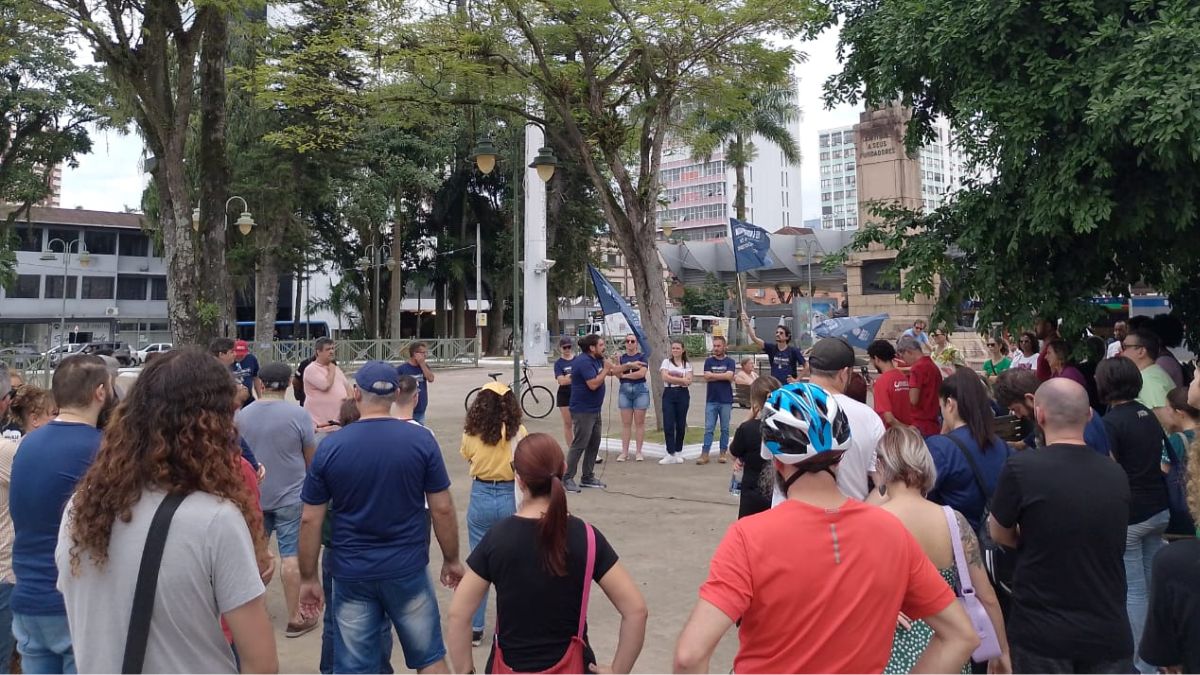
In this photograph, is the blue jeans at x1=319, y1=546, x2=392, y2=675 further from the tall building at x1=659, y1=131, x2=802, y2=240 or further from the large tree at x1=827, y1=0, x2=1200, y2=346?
the tall building at x1=659, y1=131, x2=802, y2=240

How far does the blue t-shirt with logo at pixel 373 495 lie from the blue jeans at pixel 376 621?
0.19 feet

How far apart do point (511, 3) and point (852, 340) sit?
9.97 meters

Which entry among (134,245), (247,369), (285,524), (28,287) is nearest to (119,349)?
(28,287)

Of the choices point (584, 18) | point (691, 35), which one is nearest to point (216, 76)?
point (584, 18)

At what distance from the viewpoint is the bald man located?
286cm

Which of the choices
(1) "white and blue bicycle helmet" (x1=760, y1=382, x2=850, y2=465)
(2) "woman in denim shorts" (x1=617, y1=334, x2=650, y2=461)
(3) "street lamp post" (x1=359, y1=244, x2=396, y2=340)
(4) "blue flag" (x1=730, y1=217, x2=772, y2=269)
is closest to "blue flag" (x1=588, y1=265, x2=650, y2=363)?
(2) "woman in denim shorts" (x1=617, y1=334, x2=650, y2=461)

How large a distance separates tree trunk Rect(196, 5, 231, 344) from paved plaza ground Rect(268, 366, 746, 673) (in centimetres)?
423

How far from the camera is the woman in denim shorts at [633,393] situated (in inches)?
430

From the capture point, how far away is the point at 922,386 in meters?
6.84

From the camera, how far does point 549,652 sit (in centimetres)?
265

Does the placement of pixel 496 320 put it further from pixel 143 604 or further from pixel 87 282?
pixel 143 604

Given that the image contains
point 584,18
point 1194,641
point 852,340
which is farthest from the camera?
point 852,340

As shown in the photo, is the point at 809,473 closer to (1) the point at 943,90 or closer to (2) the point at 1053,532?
(2) the point at 1053,532

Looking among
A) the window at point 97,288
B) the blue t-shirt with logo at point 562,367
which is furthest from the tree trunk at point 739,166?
the window at point 97,288
